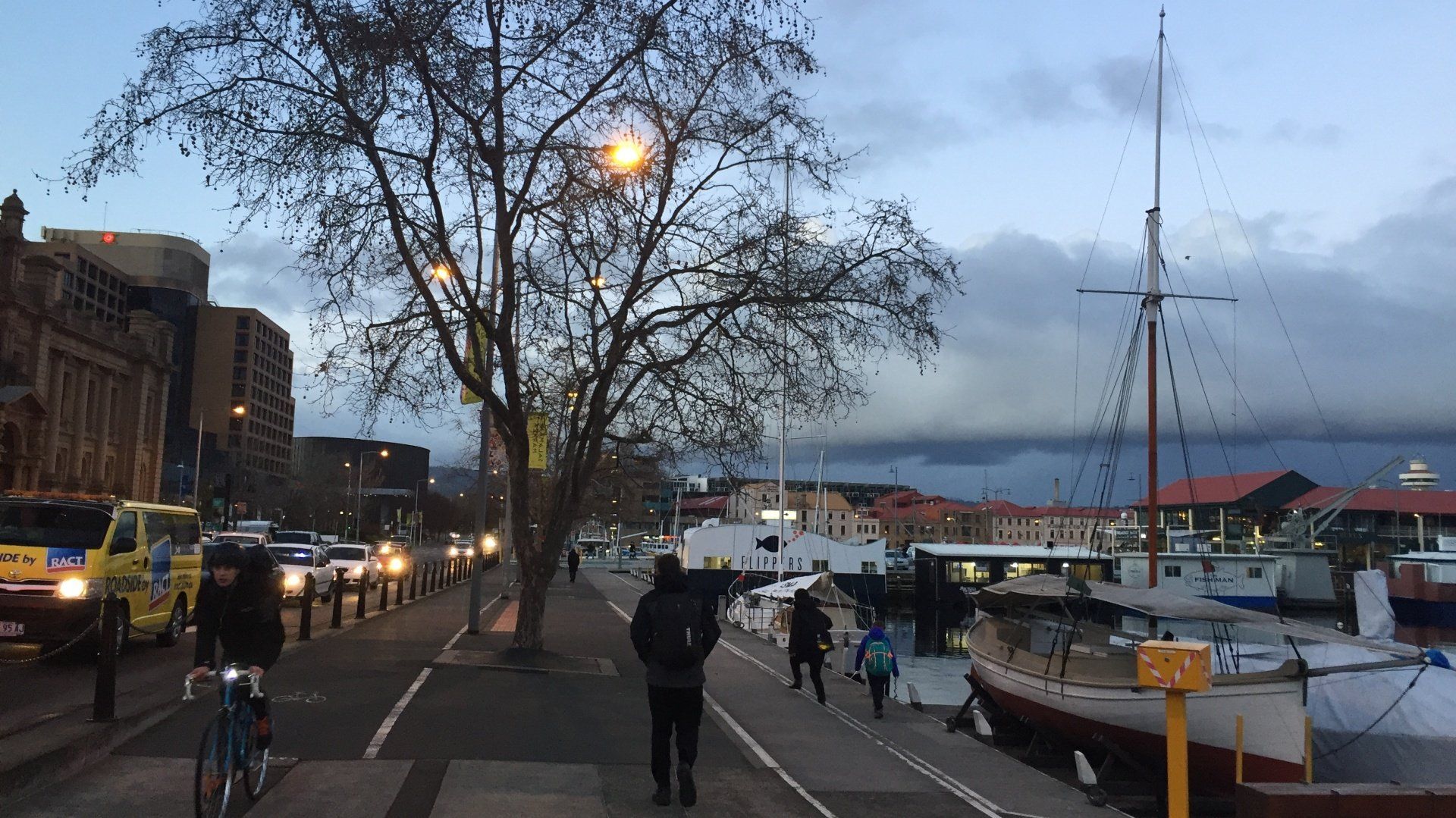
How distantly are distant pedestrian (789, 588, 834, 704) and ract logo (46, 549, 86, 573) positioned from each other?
378 inches

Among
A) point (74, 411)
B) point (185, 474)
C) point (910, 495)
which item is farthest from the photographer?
point (910, 495)

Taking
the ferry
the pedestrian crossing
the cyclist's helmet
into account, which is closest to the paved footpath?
the pedestrian crossing

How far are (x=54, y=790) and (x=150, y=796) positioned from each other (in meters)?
0.67

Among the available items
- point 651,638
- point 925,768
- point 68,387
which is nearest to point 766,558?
point 68,387

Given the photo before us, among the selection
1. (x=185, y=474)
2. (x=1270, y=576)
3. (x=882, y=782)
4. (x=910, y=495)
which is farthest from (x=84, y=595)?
(x=910, y=495)

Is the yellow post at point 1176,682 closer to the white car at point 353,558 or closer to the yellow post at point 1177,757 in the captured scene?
the yellow post at point 1177,757

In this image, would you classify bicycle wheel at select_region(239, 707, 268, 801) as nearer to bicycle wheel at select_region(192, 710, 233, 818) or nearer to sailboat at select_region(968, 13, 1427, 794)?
bicycle wheel at select_region(192, 710, 233, 818)

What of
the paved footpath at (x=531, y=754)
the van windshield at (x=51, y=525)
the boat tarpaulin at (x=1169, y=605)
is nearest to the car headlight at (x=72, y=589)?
the van windshield at (x=51, y=525)

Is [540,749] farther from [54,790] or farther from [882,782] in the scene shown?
[54,790]

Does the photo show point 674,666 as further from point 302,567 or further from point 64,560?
point 302,567

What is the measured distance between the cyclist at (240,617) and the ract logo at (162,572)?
9488mm

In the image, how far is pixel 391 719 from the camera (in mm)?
10734

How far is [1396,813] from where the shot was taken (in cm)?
661

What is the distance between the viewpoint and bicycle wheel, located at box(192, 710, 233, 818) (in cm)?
625
